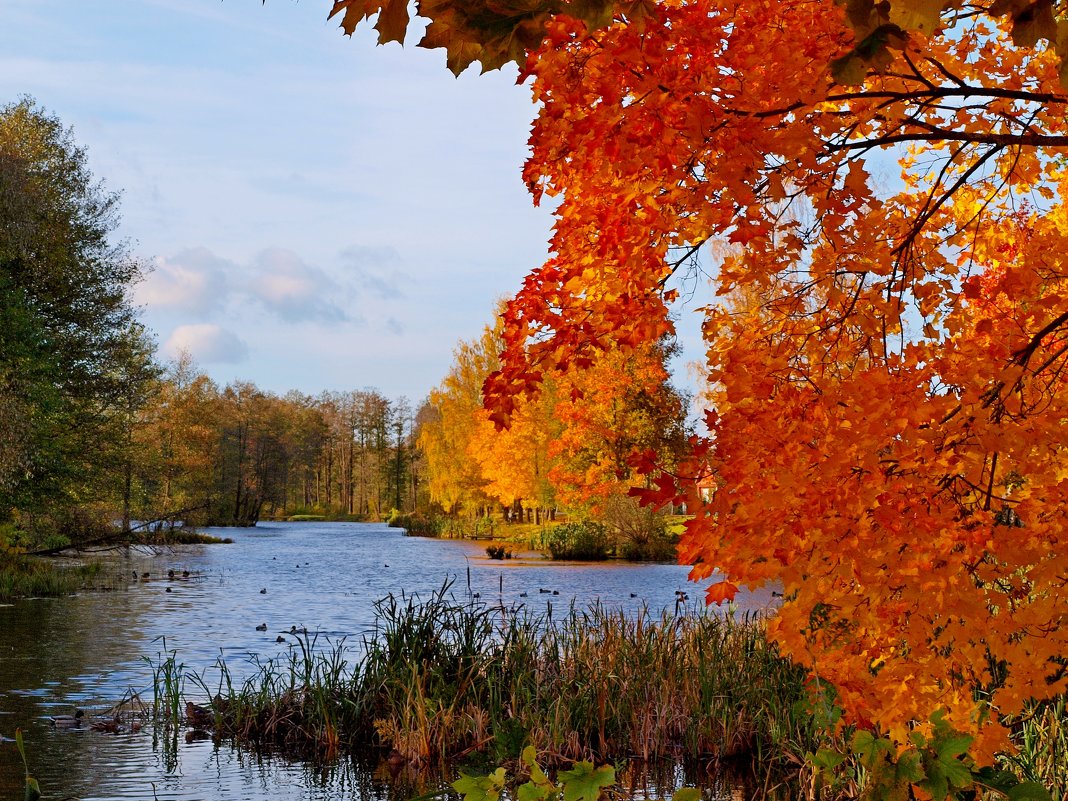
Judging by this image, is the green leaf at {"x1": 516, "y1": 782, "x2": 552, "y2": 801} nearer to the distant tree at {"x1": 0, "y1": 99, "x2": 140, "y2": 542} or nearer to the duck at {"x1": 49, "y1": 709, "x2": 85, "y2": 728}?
the duck at {"x1": 49, "y1": 709, "x2": 85, "y2": 728}

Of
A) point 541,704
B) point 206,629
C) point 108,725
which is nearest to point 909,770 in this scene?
point 541,704

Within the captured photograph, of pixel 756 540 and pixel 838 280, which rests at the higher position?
pixel 838 280

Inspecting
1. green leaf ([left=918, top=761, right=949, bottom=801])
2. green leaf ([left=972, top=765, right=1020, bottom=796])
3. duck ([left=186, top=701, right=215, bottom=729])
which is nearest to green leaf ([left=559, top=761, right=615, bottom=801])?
green leaf ([left=918, top=761, right=949, bottom=801])

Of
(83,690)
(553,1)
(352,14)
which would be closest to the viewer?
(553,1)

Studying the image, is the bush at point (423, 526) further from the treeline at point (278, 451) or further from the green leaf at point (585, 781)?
the green leaf at point (585, 781)

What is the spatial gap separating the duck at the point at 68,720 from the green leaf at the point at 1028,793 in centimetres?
849

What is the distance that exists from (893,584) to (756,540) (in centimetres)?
58

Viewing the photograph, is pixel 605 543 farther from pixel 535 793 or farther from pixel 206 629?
pixel 535 793

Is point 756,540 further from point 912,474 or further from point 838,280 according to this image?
point 838,280

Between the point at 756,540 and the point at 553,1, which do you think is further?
the point at 756,540

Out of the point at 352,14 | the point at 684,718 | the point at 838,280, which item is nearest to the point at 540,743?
the point at 684,718

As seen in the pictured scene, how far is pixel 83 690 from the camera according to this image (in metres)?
11.2

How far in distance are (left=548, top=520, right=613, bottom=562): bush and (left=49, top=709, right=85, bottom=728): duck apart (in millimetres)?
21723

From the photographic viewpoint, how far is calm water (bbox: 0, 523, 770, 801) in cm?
769
